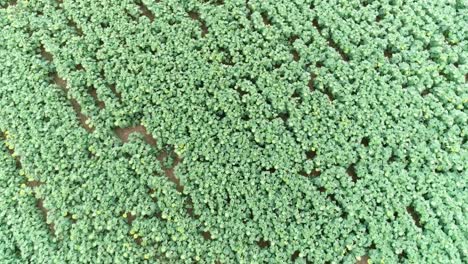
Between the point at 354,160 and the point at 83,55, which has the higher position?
the point at 83,55

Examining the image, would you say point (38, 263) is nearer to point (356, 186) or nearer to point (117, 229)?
point (117, 229)

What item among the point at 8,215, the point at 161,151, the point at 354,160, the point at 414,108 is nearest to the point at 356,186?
the point at 354,160

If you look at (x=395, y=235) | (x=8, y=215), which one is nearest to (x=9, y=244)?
(x=8, y=215)

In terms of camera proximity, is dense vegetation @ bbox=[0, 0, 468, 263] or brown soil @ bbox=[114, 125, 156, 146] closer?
dense vegetation @ bbox=[0, 0, 468, 263]

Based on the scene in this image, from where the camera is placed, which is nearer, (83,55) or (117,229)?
(117,229)

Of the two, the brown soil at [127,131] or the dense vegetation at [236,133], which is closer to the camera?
the dense vegetation at [236,133]

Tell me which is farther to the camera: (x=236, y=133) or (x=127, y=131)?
(x=127, y=131)

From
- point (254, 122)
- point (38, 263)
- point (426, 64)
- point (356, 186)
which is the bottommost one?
point (38, 263)
